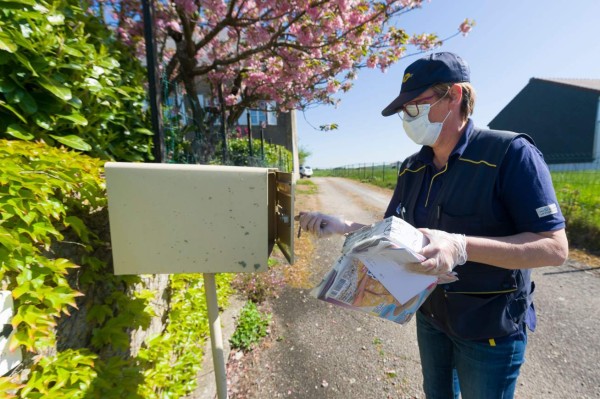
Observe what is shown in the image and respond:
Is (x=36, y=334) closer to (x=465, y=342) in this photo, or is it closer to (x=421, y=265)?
(x=421, y=265)

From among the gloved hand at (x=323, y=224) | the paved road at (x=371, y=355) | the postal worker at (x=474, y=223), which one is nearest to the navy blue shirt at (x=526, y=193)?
the postal worker at (x=474, y=223)

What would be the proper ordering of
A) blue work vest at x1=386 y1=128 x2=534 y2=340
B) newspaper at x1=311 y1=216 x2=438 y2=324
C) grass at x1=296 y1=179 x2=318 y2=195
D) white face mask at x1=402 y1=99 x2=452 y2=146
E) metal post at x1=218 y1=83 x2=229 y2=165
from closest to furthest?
newspaper at x1=311 y1=216 x2=438 y2=324, blue work vest at x1=386 y1=128 x2=534 y2=340, white face mask at x1=402 y1=99 x2=452 y2=146, metal post at x1=218 y1=83 x2=229 y2=165, grass at x1=296 y1=179 x2=318 y2=195

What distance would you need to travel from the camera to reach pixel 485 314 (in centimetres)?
127

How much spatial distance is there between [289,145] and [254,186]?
21621 mm

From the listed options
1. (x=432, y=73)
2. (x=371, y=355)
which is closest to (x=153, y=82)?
(x=432, y=73)

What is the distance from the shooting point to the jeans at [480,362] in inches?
50.4

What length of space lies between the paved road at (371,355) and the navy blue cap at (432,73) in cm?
239

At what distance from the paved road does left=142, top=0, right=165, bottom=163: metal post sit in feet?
7.21

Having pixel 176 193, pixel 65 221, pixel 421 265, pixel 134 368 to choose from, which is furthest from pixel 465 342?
pixel 65 221

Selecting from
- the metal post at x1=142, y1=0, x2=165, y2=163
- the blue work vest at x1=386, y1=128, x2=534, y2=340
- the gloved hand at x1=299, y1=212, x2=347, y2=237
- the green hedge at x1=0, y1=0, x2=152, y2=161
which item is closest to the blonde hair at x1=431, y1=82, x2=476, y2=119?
the blue work vest at x1=386, y1=128, x2=534, y2=340

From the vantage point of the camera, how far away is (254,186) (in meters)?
1.24

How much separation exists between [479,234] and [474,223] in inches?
2.1

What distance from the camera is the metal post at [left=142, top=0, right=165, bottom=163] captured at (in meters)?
2.37

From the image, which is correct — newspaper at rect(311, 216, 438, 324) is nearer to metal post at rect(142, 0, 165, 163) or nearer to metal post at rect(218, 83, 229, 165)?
metal post at rect(142, 0, 165, 163)
